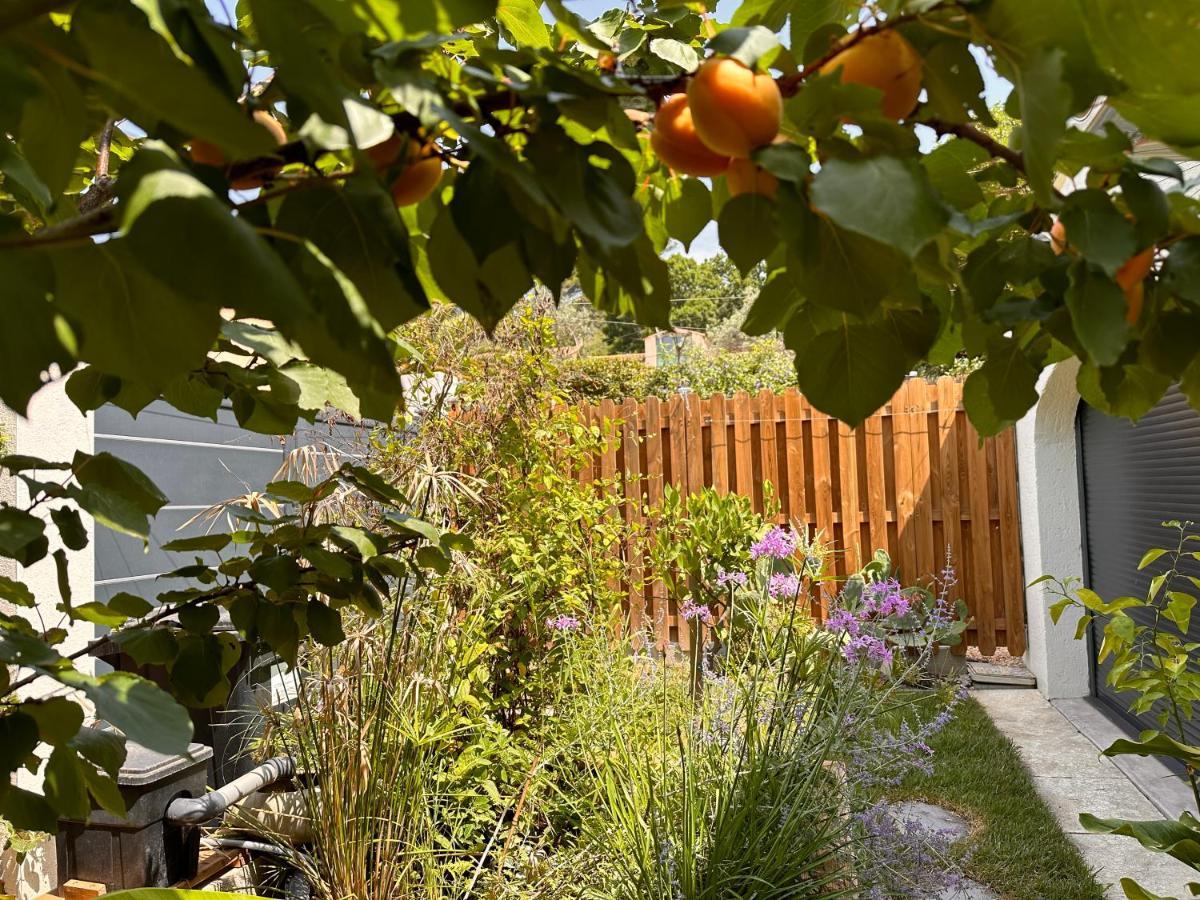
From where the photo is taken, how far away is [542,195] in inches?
14.2

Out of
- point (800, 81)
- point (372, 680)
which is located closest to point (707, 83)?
point (800, 81)

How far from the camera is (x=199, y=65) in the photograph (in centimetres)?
36

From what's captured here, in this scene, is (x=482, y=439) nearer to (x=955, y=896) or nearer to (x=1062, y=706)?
(x=955, y=896)

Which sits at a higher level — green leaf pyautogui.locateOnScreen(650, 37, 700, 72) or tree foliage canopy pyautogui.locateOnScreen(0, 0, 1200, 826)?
green leaf pyautogui.locateOnScreen(650, 37, 700, 72)

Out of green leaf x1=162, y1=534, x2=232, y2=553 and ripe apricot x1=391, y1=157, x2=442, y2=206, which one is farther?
green leaf x1=162, y1=534, x2=232, y2=553

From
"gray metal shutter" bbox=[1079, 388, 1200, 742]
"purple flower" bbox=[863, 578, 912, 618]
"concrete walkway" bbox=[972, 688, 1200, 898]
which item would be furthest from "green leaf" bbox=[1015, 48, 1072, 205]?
"gray metal shutter" bbox=[1079, 388, 1200, 742]

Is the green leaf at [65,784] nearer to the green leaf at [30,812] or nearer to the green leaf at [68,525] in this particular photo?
the green leaf at [30,812]

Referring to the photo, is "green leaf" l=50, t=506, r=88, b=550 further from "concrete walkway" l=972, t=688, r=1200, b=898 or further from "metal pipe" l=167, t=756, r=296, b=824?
"concrete walkway" l=972, t=688, r=1200, b=898

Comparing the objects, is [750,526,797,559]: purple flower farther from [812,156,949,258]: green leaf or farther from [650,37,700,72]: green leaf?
[812,156,949,258]: green leaf

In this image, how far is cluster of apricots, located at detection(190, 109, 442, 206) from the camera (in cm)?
41

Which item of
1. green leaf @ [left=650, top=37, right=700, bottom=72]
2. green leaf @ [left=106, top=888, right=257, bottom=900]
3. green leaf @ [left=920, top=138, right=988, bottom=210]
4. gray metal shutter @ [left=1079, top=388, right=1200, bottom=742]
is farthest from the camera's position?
gray metal shutter @ [left=1079, top=388, right=1200, bottom=742]

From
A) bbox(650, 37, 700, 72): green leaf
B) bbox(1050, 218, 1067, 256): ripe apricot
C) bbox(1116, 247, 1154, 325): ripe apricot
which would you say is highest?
bbox(650, 37, 700, 72): green leaf

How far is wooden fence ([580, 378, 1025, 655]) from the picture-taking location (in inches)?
268

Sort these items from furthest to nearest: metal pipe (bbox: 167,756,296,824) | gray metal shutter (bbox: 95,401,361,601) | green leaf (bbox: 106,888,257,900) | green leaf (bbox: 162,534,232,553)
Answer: gray metal shutter (bbox: 95,401,361,601)
metal pipe (bbox: 167,756,296,824)
green leaf (bbox: 106,888,257,900)
green leaf (bbox: 162,534,232,553)
